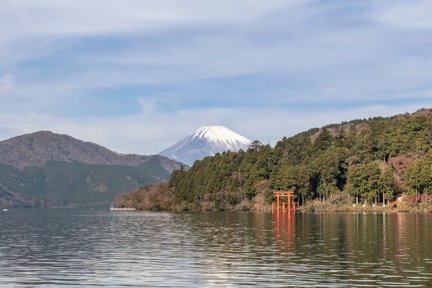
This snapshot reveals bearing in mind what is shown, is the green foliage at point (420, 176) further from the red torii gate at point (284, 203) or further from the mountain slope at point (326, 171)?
the red torii gate at point (284, 203)

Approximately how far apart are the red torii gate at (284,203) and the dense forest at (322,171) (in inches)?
114

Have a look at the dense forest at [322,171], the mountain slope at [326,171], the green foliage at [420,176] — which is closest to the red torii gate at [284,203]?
the mountain slope at [326,171]

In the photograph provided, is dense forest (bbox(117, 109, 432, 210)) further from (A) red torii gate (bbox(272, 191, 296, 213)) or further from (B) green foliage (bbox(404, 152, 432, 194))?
(A) red torii gate (bbox(272, 191, 296, 213))

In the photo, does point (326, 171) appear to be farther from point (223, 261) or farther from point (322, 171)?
point (223, 261)

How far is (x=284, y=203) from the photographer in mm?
146000

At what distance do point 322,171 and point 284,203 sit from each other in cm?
1114

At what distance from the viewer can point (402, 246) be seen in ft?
165

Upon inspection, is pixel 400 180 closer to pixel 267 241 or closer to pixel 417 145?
pixel 417 145

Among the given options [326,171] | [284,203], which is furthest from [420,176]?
[284,203]

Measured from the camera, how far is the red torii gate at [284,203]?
143m

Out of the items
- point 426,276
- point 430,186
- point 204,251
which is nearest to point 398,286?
point 426,276

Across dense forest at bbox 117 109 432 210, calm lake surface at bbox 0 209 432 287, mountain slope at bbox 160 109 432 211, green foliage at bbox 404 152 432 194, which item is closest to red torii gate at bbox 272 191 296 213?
mountain slope at bbox 160 109 432 211

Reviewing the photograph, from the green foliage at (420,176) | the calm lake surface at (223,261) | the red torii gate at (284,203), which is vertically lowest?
the calm lake surface at (223,261)

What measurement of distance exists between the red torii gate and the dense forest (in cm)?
290
